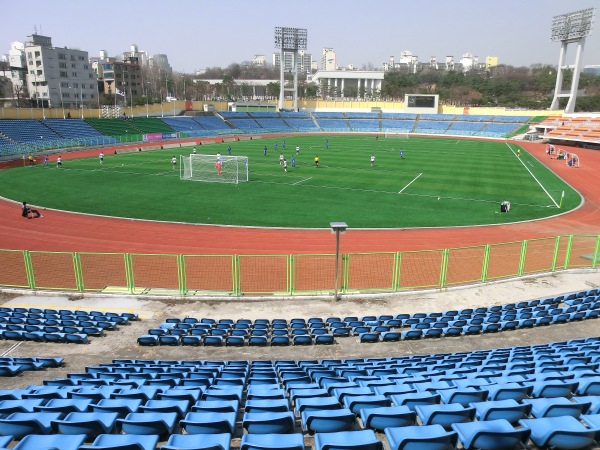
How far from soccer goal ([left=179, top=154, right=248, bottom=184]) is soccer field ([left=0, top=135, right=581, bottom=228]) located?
1.38m

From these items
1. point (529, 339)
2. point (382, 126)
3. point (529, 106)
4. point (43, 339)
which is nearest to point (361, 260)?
point (529, 339)

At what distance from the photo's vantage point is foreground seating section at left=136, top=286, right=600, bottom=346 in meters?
12.3

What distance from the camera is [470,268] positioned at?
21062 mm

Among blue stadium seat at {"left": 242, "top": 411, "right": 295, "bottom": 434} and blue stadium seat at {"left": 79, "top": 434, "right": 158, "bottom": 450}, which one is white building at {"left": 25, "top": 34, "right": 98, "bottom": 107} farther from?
blue stadium seat at {"left": 242, "top": 411, "right": 295, "bottom": 434}

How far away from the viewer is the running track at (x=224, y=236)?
24953 mm

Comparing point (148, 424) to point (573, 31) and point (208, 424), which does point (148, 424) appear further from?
point (573, 31)

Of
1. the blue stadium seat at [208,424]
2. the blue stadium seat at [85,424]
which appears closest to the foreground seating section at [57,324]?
the blue stadium seat at [85,424]

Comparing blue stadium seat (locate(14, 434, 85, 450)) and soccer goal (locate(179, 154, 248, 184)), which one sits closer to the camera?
blue stadium seat (locate(14, 434, 85, 450))

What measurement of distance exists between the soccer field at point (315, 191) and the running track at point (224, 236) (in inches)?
63.2

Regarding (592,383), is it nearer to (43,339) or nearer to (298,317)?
(298,317)

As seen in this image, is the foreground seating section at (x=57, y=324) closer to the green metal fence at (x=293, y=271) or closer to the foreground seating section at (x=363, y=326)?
the foreground seating section at (x=363, y=326)

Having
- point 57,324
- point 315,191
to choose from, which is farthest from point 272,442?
point 315,191

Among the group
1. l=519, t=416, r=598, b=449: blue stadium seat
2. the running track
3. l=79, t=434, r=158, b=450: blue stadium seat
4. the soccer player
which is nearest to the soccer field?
the running track

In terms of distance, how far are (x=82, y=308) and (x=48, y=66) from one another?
366 feet
